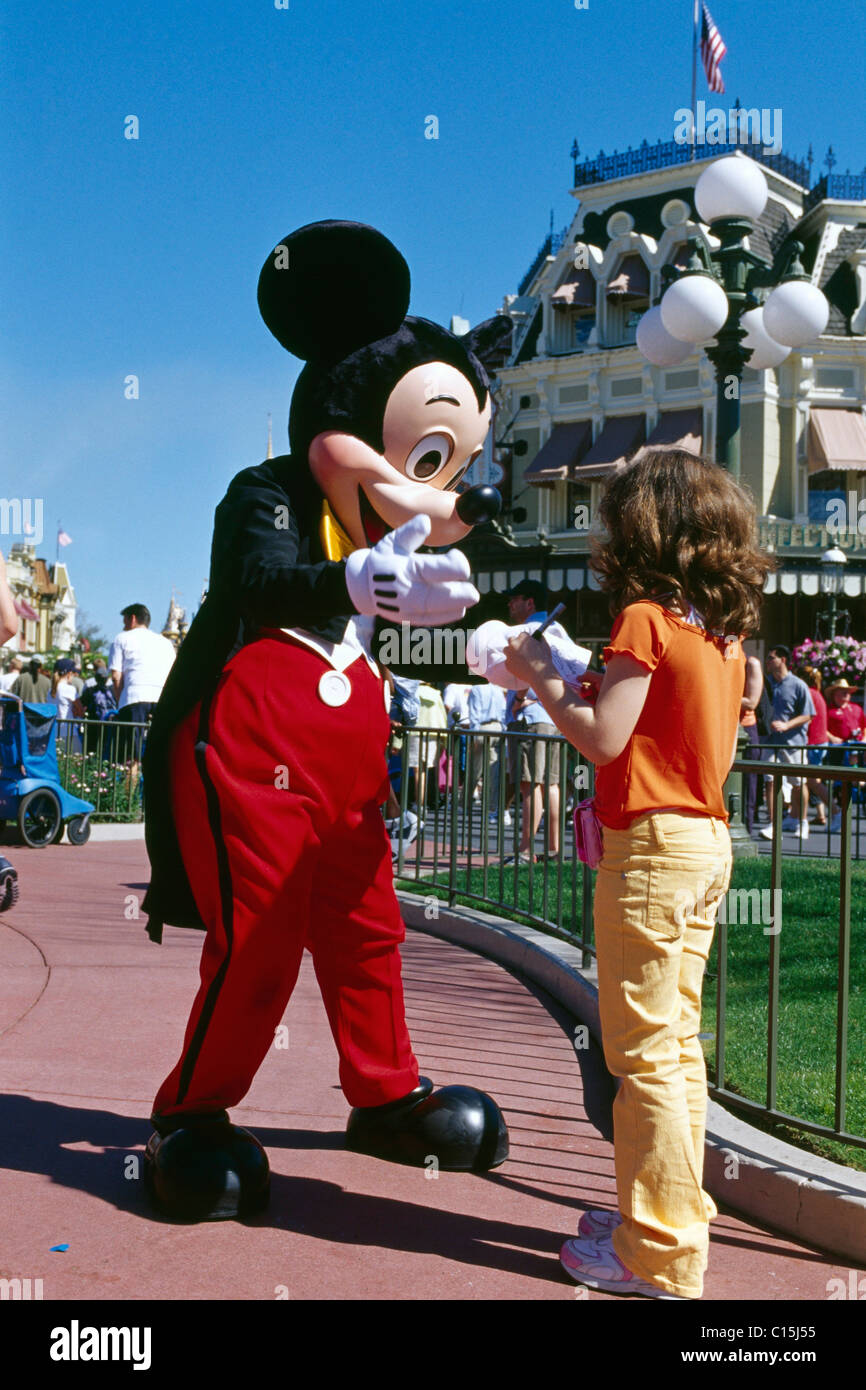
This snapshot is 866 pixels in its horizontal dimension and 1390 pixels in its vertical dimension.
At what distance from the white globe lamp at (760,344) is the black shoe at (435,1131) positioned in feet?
→ 20.5

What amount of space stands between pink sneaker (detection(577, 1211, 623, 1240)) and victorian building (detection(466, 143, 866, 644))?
2134 cm

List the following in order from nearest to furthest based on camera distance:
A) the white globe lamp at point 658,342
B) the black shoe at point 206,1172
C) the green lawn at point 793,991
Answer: the black shoe at point 206,1172 < the green lawn at point 793,991 < the white globe lamp at point 658,342

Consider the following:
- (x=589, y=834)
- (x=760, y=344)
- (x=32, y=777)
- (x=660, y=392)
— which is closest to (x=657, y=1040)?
(x=589, y=834)

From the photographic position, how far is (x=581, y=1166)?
10.9ft

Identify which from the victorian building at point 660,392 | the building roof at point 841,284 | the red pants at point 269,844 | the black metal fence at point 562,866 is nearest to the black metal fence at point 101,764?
the black metal fence at point 562,866

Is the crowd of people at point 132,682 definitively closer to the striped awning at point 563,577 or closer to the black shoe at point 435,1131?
the black shoe at point 435,1131

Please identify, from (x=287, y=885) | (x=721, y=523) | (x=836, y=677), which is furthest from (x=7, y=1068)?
(x=836, y=677)

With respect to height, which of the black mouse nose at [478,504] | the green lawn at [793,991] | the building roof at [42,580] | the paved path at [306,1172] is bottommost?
the paved path at [306,1172]

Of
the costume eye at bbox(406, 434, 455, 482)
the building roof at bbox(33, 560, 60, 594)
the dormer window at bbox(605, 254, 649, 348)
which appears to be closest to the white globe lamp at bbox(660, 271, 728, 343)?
the costume eye at bbox(406, 434, 455, 482)

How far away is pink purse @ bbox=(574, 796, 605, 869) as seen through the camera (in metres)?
2.60

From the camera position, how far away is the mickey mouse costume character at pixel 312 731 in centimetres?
280

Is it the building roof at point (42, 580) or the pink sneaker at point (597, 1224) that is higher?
the building roof at point (42, 580)

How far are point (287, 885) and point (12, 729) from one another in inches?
266
